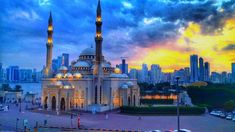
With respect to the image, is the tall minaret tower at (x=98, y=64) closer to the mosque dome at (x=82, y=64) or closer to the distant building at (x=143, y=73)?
the mosque dome at (x=82, y=64)

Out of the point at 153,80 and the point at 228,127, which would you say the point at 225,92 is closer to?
the point at 228,127

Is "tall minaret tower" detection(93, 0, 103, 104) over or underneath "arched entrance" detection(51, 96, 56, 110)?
over

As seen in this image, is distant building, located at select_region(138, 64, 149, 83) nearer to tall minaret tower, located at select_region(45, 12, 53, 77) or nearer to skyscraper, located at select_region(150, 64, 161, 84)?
skyscraper, located at select_region(150, 64, 161, 84)

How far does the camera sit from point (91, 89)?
118 ft

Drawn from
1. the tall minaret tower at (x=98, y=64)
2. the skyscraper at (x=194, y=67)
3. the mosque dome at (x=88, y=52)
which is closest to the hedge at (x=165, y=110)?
the tall minaret tower at (x=98, y=64)

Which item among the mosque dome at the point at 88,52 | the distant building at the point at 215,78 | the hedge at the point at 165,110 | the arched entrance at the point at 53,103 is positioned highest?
the mosque dome at the point at 88,52

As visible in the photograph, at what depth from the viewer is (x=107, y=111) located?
34281mm

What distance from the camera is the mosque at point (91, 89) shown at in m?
35.2

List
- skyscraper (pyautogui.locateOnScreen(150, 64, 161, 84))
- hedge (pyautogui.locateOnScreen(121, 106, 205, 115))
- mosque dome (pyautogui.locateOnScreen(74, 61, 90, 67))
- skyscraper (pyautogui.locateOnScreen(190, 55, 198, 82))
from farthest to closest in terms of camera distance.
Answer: skyscraper (pyautogui.locateOnScreen(150, 64, 161, 84))
skyscraper (pyautogui.locateOnScreen(190, 55, 198, 82))
mosque dome (pyautogui.locateOnScreen(74, 61, 90, 67))
hedge (pyautogui.locateOnScreen(121, 106, 205, 115))

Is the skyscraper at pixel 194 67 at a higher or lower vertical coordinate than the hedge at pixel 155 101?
higher

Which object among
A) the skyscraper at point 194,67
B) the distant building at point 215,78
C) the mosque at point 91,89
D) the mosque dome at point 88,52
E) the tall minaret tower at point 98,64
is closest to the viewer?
the mosque at point 91,89

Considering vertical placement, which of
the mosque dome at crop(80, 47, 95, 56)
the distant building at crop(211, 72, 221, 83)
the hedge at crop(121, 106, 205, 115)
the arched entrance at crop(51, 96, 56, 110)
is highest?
the mosque dome at crop(80, 47, 95, 56)

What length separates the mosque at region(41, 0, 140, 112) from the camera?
35.2 m

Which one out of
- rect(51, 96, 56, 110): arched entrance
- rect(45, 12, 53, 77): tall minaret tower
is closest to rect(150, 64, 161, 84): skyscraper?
rect(45, 12, 53, 77): tall minaret tower
